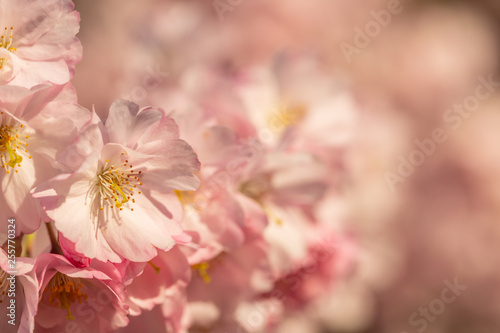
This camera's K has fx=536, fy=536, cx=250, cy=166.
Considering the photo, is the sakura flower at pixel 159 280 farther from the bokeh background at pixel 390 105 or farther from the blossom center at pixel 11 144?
the bokeh background at pixel 390 105

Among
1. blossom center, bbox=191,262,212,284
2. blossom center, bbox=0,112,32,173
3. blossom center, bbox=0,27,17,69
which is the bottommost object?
blossom center, bbox=191,262,212,284

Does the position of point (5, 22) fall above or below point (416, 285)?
above

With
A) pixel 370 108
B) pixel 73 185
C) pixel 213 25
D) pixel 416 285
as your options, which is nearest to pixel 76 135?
pixel 73 185

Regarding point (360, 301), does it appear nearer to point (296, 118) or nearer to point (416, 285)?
point (416, 285)

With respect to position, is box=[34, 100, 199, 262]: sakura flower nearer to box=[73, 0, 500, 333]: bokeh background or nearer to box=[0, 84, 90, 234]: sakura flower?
box=[0, 84, 90, 234]: sakura flower

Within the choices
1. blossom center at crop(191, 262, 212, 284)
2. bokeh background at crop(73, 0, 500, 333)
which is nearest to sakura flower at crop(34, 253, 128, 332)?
blossom center at crop(191, 262, 212, 284)

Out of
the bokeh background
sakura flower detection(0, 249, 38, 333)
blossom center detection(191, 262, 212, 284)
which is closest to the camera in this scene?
sakura flower detection(0, 249, 38, 333)

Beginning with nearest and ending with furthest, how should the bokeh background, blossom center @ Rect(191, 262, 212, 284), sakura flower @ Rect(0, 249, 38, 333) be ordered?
sakura flower @ Rect(0, 249, 38, 333), blossom center @ Rect(191, 262, 212, 284), the bokeh background
